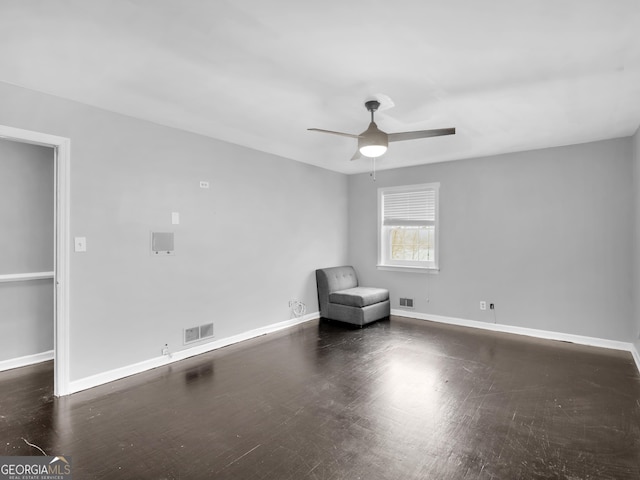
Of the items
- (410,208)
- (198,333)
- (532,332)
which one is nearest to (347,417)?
(198,333)

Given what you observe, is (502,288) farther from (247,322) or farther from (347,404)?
(247,322)

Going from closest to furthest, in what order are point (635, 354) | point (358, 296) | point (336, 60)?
point (336, 60), point (635, 354), point (358, 296)

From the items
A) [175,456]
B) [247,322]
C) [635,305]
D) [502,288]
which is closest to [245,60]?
[175,456]

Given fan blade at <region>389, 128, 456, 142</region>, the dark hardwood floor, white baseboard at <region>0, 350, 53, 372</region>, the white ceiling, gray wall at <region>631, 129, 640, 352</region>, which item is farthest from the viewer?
gray wall at <region>631, 129, 640, 352</region>

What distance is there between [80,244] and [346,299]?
11.2 feet

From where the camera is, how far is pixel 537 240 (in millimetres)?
4688

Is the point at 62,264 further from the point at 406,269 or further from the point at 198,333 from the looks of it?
the point at 406,269

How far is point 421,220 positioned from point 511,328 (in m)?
2.00

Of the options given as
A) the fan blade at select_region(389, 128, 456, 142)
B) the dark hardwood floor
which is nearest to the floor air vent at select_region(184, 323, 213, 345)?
the dark hardwood floor

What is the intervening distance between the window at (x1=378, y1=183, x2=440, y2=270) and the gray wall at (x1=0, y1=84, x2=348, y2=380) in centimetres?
148

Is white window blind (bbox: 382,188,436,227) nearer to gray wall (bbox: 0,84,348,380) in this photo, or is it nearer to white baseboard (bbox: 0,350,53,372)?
gray wall (bbox: 0,84,348,380)

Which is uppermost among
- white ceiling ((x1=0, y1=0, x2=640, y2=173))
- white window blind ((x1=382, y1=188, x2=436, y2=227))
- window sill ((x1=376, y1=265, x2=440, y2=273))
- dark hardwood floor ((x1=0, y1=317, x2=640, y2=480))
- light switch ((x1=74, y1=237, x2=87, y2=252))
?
white ceiling ((x1=0, y1=0, x2=640, y2=173))

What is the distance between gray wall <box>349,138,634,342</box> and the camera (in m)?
4.20

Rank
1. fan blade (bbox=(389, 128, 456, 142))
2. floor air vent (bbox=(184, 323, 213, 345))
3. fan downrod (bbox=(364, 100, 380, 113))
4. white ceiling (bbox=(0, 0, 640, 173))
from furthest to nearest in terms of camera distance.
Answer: floor air vent (bbox=(184, 323, 213, 345)) → fan downrod (bbox=(364, 100, 380, 113)) → fan blade (bbox=(389, 128, 456, 142)) → white ceiling (bbox=(0, 0, 640, 173))
